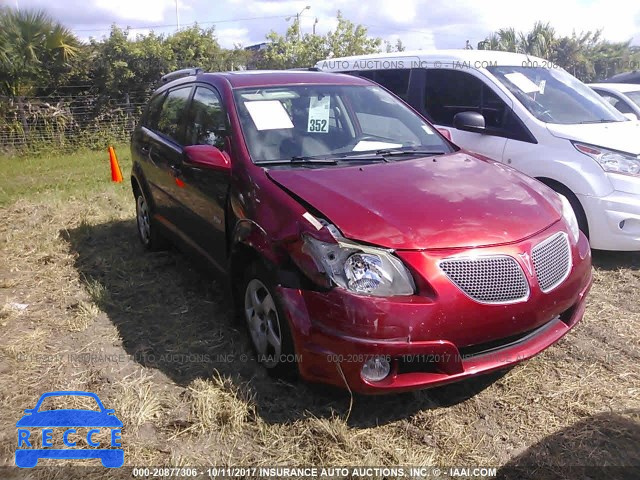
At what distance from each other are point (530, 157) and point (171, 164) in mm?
3136

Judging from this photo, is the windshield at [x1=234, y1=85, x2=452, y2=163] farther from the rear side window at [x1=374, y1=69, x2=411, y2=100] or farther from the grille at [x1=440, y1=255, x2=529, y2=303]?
the rear side window at [x1=374, y1=69, x2=411, y2=100]

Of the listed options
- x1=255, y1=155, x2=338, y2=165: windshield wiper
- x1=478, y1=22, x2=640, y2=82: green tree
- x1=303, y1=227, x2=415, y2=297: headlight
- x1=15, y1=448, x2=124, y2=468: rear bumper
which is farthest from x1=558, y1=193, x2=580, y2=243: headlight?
x1=478, y1=22, x2=640, y2=82: green tree

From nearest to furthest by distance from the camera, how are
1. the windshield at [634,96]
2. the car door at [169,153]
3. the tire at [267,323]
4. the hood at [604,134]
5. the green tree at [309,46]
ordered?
the tire at [267,323], the car door at [169,153], the hood at [604,134], the windshield at [634,96], the green tree at [309,46]

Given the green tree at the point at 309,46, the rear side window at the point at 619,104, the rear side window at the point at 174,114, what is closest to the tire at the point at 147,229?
the rear side window at the point at 174,114

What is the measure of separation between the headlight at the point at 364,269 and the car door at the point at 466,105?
9.35ft

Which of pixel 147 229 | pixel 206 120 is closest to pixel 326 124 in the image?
pixel 206 120

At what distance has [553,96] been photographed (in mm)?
5602

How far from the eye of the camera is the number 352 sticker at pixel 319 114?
3.80 m

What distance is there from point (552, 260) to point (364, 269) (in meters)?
1.03

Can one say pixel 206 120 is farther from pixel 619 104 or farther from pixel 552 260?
pixel 619 104

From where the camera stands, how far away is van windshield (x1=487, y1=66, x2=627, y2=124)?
5.38 metres

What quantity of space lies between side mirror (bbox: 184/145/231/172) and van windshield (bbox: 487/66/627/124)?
320 centimetres

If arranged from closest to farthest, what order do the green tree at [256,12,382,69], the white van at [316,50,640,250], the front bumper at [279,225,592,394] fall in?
the front bumper at [279,225,592,394] → the white van at [316,50,640,250] → the green tree at [256,12,382,69]

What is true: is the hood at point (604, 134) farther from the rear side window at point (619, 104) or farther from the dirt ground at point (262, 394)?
the rear side window at point (619, 104)
